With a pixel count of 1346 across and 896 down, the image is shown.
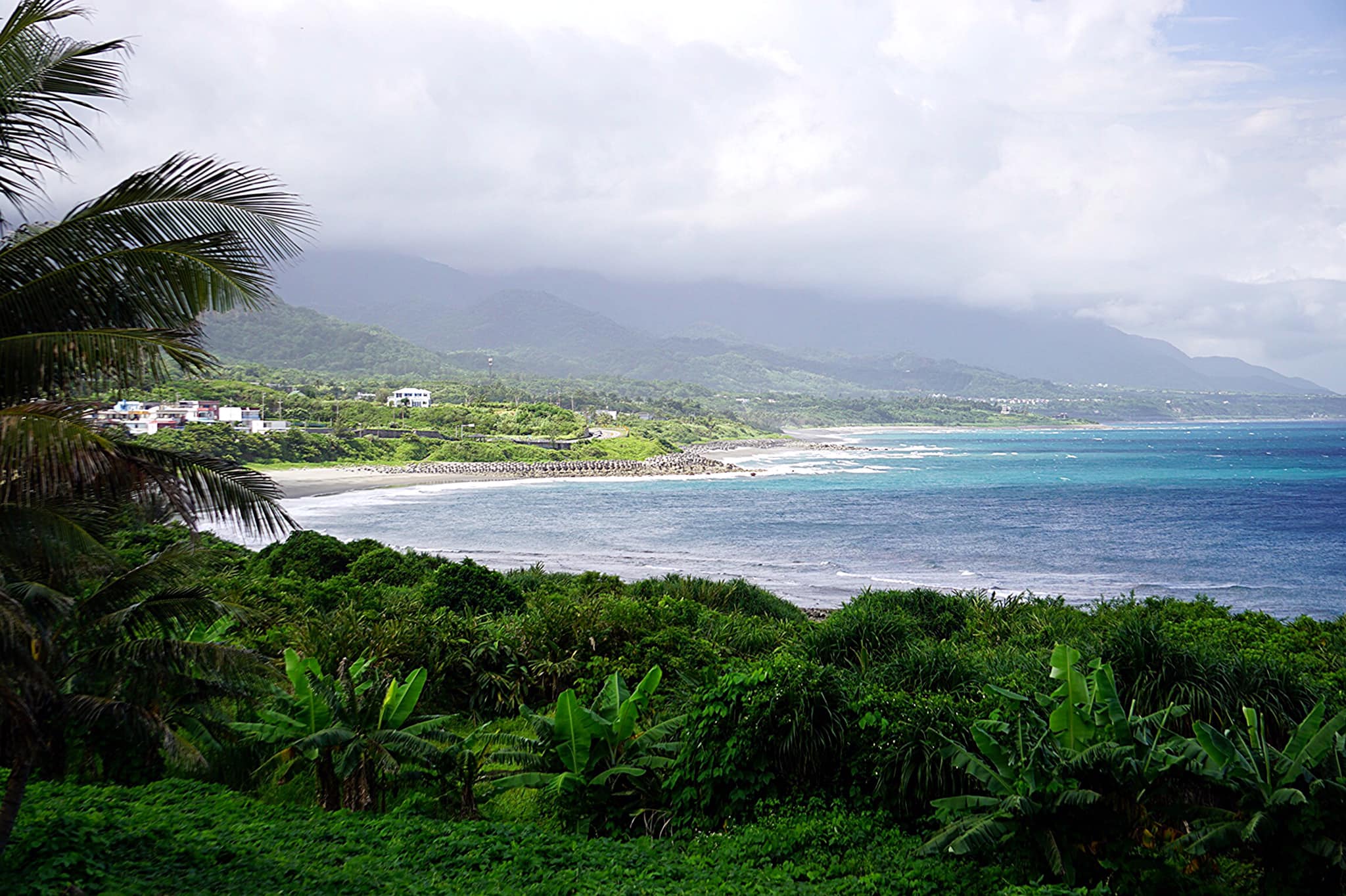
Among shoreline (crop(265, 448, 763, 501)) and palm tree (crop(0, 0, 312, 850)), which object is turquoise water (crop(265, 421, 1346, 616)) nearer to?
shoreline (crop(265, 448, 763, 501))

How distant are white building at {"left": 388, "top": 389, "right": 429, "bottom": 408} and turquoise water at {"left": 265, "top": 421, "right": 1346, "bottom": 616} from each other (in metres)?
54.1

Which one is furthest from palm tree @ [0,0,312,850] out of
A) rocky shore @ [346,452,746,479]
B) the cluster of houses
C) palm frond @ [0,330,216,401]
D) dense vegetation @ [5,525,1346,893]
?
rocky shore @ [346,452,746,479]

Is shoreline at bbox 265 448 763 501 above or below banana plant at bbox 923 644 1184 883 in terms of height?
below

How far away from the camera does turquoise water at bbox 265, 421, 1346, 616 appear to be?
30.7m

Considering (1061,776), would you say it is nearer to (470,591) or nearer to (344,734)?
(344,734)

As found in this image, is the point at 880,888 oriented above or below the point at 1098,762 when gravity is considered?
below

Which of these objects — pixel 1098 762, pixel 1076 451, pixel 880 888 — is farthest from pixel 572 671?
pixel 1076 451

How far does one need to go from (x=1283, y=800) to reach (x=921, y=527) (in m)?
41.8

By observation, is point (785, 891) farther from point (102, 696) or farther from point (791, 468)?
point (791, 468)

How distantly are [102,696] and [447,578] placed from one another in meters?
7.20

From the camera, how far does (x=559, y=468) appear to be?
264 ft

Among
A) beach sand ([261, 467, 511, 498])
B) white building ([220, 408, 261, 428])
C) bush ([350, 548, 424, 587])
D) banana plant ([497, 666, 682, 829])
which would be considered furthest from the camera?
white building ([220, 408, 261, 428])

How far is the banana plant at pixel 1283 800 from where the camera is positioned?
428 cm

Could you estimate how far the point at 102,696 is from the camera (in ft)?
19.6
